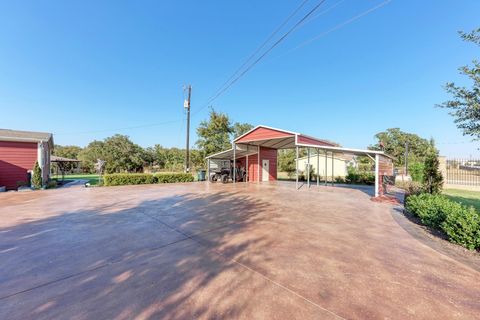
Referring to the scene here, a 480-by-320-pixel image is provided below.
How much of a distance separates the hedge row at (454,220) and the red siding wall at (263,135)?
27.8ft

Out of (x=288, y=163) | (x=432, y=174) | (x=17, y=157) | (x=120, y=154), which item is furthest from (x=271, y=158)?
(x=120, y=154)

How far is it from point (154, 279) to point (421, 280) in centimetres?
353

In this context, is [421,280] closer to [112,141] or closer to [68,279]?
[68,279]

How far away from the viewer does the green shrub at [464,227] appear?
3666 millimetres

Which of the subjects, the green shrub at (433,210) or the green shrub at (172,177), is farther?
the green shrub at (172,177)

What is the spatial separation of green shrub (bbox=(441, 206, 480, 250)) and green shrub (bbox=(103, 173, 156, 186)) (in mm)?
15724

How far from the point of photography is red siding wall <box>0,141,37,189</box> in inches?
454

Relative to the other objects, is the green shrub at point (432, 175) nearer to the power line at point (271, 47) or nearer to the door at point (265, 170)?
the power line at point (271, 47)

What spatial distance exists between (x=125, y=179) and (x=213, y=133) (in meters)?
9.47

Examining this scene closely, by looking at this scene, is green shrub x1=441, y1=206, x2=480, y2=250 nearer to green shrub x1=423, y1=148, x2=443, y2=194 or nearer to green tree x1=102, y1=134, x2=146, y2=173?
green shrub x1=423, y1=148, x2=443, y2=194

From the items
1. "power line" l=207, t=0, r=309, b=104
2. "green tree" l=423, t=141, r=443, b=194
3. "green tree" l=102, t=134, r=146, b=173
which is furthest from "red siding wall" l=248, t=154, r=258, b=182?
"green tree" l=102, t=134, r=146, b=173

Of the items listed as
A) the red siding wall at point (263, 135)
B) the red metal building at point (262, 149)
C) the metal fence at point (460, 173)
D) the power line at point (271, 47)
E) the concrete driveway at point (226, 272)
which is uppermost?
the power line at point (271, 47)

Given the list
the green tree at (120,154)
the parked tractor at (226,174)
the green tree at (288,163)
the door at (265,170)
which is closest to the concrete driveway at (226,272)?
the parked tractor at (226,174)

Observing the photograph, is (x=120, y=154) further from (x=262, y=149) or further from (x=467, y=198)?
(x=467, y=198)
